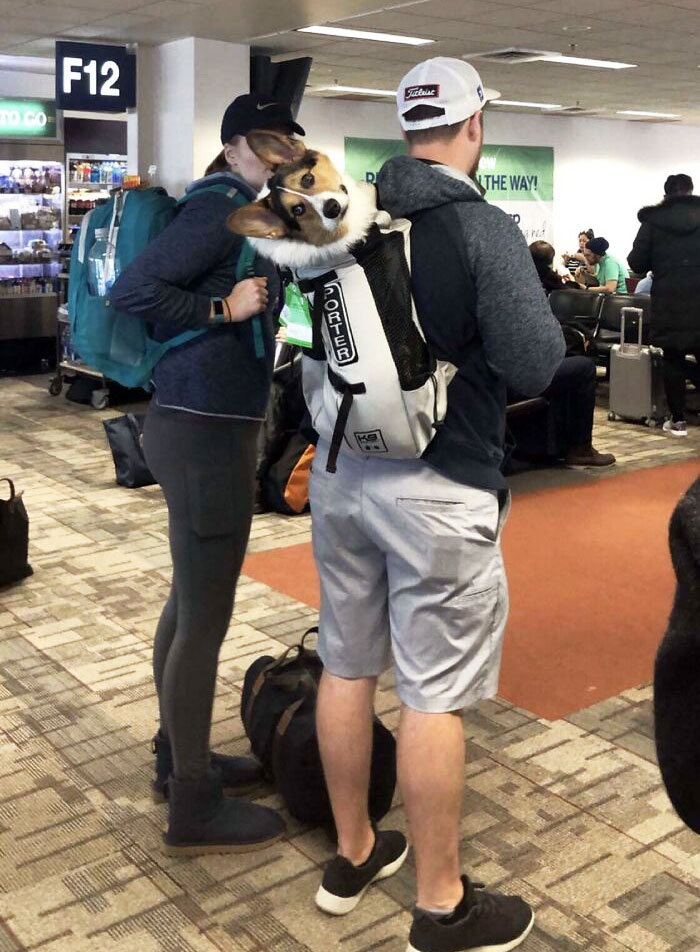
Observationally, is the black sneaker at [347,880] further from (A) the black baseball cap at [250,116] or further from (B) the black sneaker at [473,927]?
(A) the black baseball cap at [250,116]

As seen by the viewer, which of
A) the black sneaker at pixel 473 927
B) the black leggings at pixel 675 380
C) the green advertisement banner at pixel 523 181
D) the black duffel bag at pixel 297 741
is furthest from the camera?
the green advertisement banner at pixel 523 181

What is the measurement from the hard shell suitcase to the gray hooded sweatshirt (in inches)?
220

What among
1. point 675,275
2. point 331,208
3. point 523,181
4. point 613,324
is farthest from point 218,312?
point 523,181

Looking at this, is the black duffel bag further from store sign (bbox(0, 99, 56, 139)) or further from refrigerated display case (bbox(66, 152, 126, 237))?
store sign (bbox(0, 99, 56, 139))

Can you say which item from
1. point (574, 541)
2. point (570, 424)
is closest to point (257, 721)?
point (574, 541)

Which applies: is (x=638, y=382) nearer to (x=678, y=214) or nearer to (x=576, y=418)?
(x=678, y=214)

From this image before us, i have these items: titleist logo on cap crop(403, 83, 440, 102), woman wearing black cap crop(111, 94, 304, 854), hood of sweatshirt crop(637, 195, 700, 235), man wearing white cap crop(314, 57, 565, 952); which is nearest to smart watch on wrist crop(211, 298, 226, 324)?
woman wearing black cap crop(111, 94, 304, 854)

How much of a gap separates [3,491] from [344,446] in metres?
4.12

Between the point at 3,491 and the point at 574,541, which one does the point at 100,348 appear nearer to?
the point at 574,541

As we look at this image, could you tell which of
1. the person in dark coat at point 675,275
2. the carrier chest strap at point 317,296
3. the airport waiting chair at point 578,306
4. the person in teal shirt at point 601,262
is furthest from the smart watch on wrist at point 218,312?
the person in teal shirt at point 601,262

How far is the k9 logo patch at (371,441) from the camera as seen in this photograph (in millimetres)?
1760

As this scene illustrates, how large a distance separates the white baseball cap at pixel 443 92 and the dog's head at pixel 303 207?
6.8 inches

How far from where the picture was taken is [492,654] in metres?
1.88

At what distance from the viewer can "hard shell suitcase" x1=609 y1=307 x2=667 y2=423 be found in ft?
23.3
